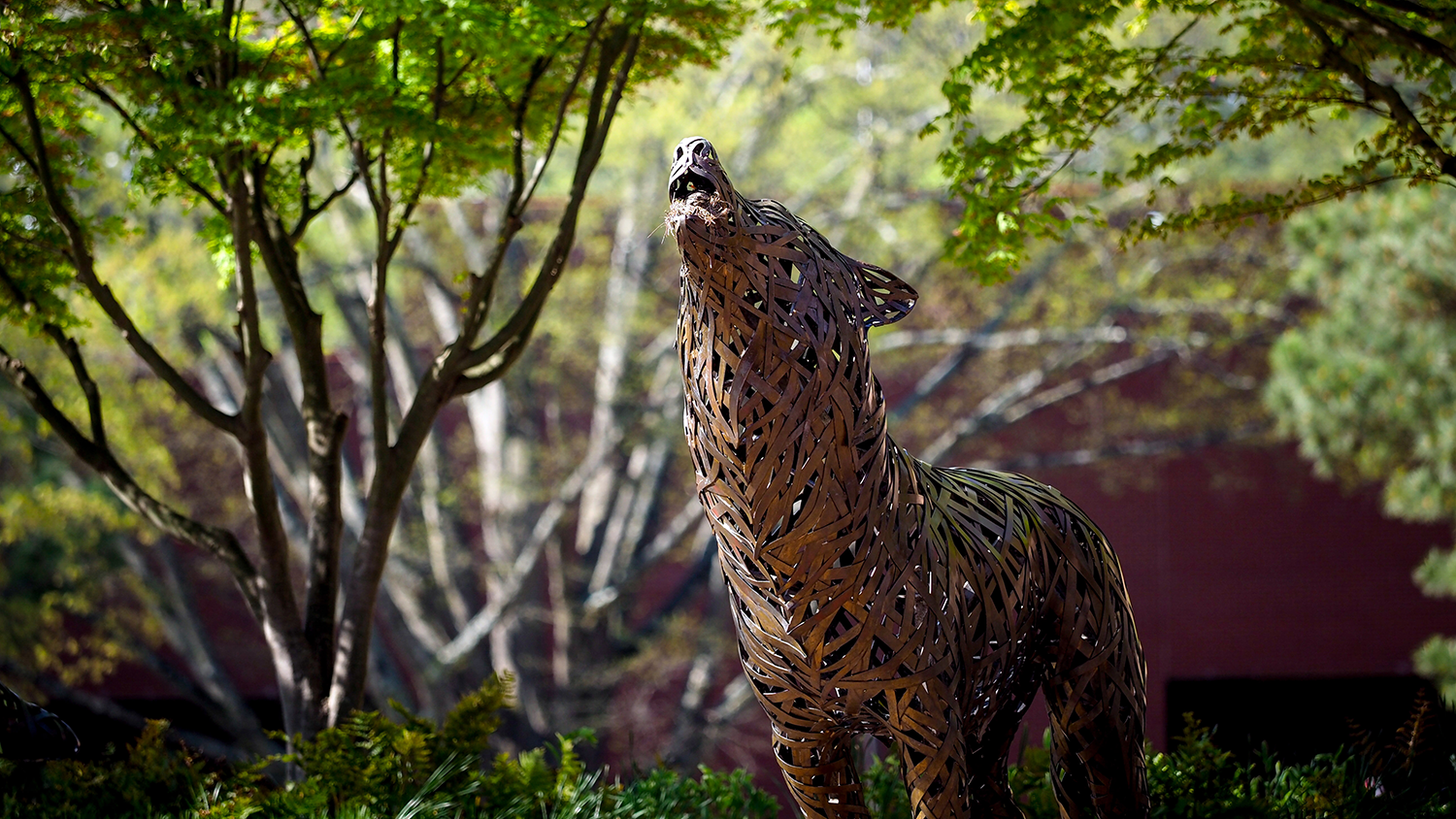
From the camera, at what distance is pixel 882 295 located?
2.79 m

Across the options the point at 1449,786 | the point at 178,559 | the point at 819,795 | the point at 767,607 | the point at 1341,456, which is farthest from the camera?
the point at 178,559

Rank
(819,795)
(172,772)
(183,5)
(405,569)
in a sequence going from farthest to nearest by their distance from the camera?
1. (405,569)
2. (172,772)
3. (183,5)
4. (819,795)

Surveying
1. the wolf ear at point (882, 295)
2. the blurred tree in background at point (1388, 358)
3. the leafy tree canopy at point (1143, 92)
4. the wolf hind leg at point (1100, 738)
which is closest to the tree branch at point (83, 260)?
the leafy tree canopy at point (1143, 92)

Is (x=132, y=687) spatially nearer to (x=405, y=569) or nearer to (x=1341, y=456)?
(x=405, y=569)

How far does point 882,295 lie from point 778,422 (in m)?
0.49

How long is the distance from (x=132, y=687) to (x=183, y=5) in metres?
9.81

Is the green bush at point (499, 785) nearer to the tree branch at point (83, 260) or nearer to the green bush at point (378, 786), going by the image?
the green bush at point (378, 786)

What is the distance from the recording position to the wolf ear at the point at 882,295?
9.05ft

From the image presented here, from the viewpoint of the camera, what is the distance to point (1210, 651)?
11.4 metres

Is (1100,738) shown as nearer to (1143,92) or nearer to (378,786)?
(1143,92)

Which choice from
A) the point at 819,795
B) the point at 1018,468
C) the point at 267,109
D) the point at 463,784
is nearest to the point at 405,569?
the point at 1018,468

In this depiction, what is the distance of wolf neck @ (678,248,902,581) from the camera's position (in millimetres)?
2475

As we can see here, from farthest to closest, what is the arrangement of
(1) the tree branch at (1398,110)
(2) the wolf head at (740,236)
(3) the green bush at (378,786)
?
1. (3) the green bush at (378,786)
2. (1) the tree branch at (1398,110)
3. (2) the wolf head at (740,236)

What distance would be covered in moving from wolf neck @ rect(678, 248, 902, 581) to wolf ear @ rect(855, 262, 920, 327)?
172 millimetres
